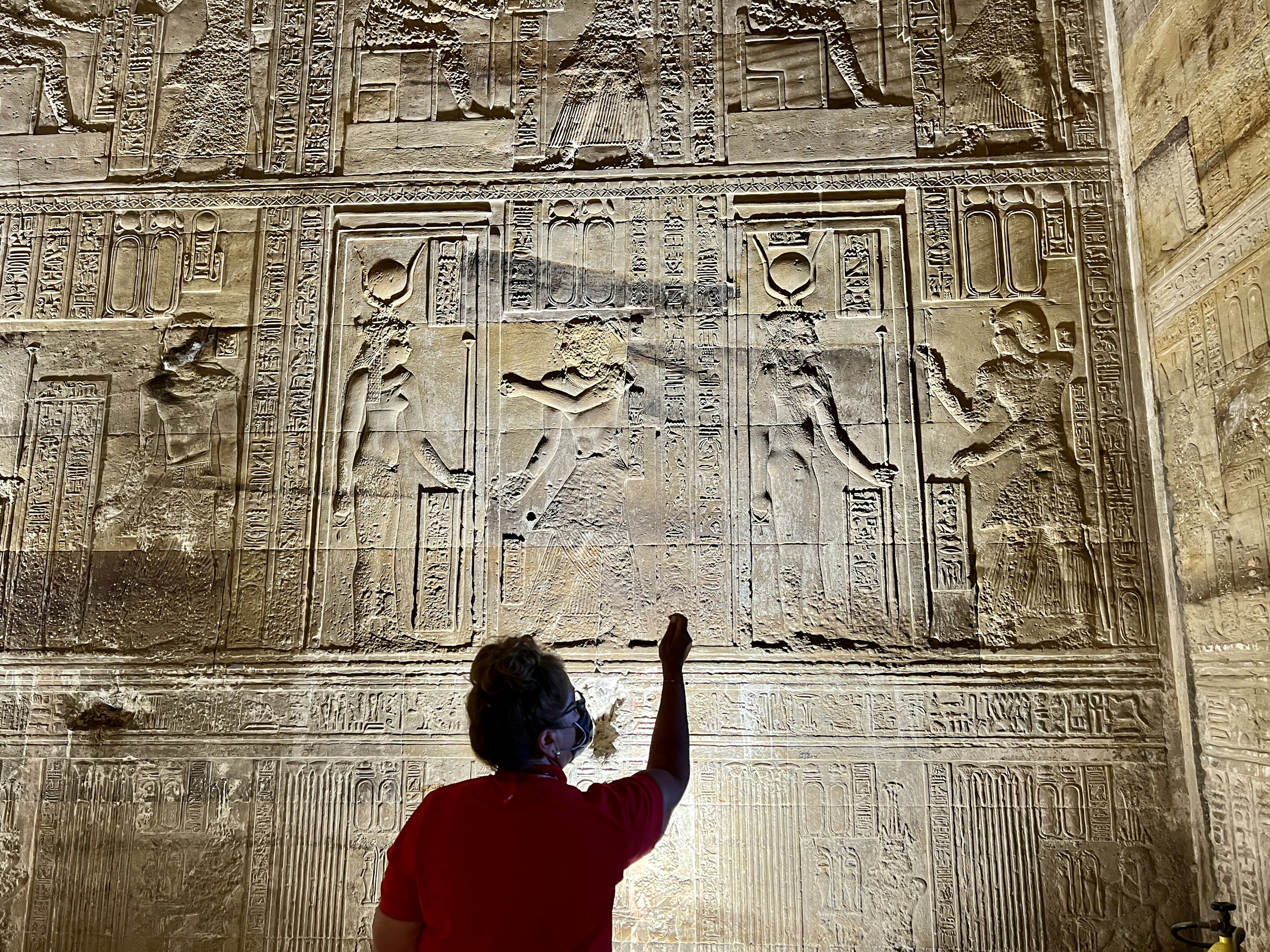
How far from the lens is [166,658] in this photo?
476cm

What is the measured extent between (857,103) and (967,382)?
1696 mm

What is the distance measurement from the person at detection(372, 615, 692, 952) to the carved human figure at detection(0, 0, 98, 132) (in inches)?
202

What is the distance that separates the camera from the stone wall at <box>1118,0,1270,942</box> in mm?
3926

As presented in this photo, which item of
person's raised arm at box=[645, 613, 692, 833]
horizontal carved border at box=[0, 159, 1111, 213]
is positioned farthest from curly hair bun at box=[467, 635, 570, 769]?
horizontal carved border at box=[0, 159, 1111, 213]

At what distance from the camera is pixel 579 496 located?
4816 mm

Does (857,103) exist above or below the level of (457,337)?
above

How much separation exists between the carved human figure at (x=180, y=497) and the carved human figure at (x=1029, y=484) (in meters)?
3.74

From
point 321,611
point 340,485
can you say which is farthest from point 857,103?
point 321,611

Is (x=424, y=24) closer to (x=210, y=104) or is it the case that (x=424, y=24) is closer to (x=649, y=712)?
(x=210, y=104)

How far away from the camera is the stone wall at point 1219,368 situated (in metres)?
3.93

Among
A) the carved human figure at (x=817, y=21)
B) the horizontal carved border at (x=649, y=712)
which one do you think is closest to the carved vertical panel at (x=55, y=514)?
the horizontal carved border at (x=649, y=712)

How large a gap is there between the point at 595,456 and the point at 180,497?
7.26ft

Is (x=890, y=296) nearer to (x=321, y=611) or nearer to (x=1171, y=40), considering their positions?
(x=1171, y=40)

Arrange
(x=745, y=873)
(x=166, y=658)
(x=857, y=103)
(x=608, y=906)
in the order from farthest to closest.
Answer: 1. (x=857, y=103)
2. (x=166, y=658)
3. (x=745, y=873)
4. (x=608, y=906)
